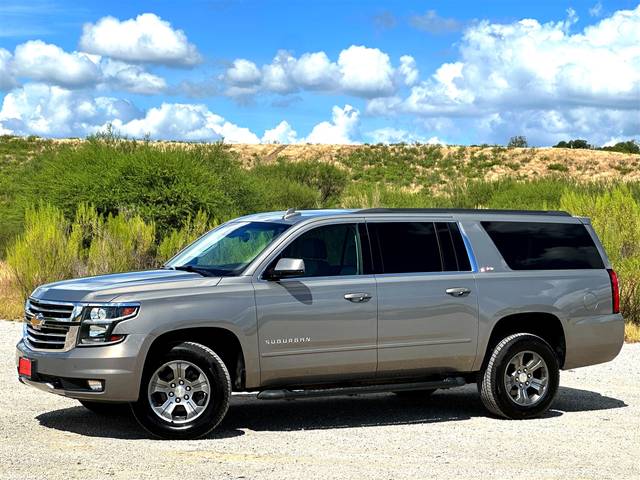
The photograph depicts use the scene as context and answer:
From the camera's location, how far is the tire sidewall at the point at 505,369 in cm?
1046

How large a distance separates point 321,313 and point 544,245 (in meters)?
2.70

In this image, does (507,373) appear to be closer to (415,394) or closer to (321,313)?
(415,394)

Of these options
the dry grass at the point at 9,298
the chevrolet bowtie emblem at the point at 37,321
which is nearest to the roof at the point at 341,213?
the chevrolet bowtie emblem at the point at 37,321

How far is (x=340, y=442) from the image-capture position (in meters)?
9.19

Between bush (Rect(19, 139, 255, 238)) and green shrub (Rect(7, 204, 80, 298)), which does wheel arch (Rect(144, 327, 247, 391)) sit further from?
bush (Rect(19, 139, 255, 238))

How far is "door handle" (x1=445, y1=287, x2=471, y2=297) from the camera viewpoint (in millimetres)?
10234

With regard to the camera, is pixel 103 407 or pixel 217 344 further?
pixel 103 407

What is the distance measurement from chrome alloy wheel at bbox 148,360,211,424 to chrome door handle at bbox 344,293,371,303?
4.74 ft

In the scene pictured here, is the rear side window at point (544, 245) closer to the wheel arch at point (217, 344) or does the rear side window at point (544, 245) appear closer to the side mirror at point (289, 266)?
the side mirror at point (289, 266)

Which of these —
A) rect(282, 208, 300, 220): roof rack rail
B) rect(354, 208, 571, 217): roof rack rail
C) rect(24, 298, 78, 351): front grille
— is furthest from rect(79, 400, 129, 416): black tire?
rect(354, 208, 571, 217): roof rack rail

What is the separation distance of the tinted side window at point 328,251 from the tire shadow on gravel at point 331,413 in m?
1.41

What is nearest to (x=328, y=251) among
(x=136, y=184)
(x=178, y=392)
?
(x=178, y=392)

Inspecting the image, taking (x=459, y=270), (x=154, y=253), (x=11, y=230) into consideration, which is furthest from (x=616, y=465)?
(x=11, y=230)

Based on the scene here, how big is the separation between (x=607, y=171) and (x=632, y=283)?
6685 centimetres
